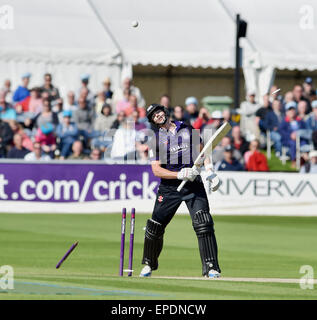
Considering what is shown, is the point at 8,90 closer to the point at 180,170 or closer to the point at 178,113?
the point at 178,113

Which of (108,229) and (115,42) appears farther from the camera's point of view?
(115,42)

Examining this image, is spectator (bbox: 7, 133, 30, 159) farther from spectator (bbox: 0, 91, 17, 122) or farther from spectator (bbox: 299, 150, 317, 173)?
spectator (bbox: 299, 150, 317, 173)

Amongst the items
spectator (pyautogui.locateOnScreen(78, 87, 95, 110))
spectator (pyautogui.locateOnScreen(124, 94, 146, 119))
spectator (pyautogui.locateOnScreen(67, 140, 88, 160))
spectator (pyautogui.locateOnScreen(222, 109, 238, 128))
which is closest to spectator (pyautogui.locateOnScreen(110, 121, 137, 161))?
spectator (pyautogui.locateOnScreen(124, 94, 146, 119))

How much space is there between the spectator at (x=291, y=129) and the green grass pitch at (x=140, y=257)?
3.11 meters

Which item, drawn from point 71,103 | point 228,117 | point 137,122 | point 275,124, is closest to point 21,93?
point 71,103

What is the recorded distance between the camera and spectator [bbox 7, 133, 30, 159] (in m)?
26.5

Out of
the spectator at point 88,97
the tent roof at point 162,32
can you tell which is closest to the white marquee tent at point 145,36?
the tent roof at point 162,32

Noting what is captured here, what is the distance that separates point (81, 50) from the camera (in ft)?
102

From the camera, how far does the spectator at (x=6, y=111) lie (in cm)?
2731

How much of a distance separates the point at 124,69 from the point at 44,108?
4.76 m

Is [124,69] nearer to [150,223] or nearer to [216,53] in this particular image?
[216,53]

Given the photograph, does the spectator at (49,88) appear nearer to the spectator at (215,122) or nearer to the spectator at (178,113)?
the spectator at (178,113)

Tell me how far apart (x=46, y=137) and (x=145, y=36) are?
6466 millimetres
